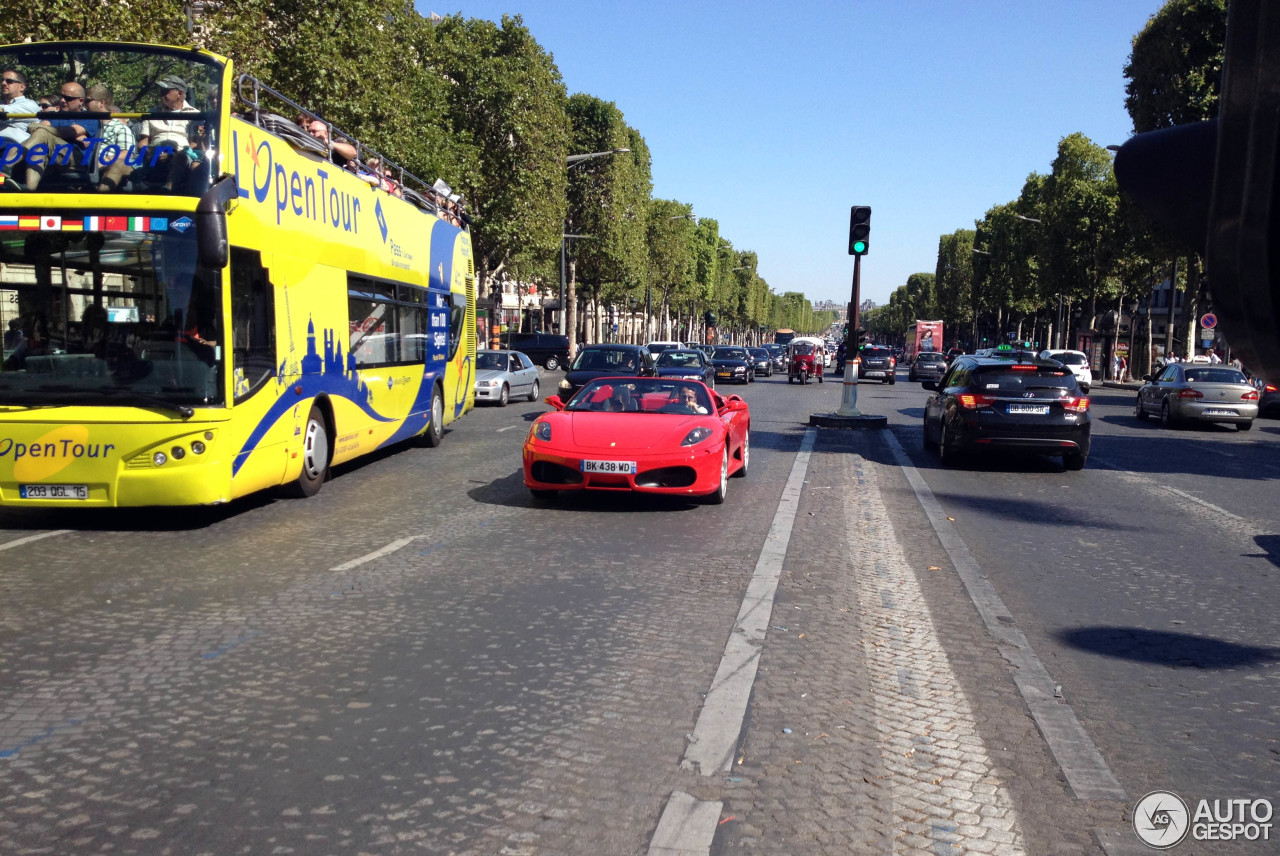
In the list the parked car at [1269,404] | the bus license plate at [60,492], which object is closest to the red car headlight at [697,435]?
the bus license plate at [60,492]

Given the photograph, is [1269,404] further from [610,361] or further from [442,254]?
[442,254]

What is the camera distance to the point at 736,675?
5.19 metres

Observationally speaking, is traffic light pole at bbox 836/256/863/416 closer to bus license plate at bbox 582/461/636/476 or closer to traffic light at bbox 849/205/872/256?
traffic light at bbox 849/205/872/256

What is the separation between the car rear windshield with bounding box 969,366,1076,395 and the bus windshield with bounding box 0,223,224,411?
9623mm

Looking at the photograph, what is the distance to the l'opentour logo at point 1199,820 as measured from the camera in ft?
11.8

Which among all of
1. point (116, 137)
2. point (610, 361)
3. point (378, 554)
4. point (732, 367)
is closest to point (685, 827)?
point (378, 554)

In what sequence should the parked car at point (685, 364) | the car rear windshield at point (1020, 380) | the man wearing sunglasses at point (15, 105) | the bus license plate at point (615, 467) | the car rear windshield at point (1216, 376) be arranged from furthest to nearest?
the parked car at point (685, 364)
the car rear windshield at point (1216, 376)
the car rear windshield at point (1020, 380)
the bus license plate at point (615, 467)
the man wearing sunglasses at point (15, 105)

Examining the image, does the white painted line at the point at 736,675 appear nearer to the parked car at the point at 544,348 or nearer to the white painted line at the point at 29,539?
the white painted line at the point at 29,539

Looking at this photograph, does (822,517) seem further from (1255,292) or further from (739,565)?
(1255,292)

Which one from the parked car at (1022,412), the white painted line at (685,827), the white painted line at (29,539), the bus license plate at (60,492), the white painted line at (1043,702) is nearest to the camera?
the white painted line at (685,827)

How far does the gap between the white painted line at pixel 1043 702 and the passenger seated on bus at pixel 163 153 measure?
6.81 metres

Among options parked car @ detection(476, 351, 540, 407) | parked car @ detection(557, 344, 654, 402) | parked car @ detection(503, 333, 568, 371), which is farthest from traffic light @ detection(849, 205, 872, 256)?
parked car @ detection(503, 333, 568, 371)

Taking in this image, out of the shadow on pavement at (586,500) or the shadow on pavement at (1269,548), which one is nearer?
the shadow on pavement at (1269,548)

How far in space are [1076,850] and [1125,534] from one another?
270 inches
